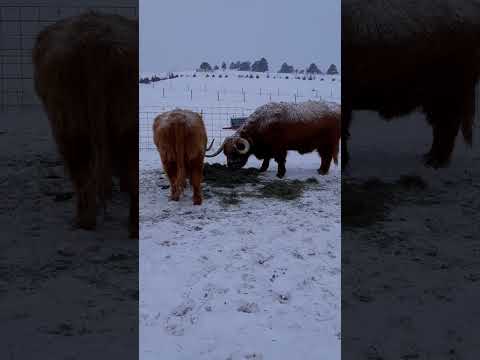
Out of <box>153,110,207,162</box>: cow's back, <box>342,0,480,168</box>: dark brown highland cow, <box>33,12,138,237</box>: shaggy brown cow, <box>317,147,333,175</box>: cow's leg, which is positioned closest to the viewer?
<box>33,12,138,237</box>: shaggy brown cow

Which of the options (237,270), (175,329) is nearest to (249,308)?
(237,270)

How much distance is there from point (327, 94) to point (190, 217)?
0.85 metres

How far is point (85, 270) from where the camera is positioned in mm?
1918

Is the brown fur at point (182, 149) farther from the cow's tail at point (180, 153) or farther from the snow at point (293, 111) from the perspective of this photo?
the snow at point (293, 111)

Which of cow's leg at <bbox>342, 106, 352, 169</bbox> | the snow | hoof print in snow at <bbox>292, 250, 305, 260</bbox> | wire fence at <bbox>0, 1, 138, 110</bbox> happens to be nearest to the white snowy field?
hoof print in snow at <bbox>292, 250, 305, 260</bbox>

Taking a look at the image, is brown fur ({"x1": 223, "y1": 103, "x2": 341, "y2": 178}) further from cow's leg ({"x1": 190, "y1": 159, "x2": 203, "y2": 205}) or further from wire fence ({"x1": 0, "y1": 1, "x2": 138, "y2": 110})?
wire fence ({"x1": 0, "y1": 1, "x2": 138, "y2": 110})

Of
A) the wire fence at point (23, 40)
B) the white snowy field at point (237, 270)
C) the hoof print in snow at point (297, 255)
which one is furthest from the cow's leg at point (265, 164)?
the wire fence at point (23, 40)

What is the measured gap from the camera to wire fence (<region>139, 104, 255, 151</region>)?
83.8 inches

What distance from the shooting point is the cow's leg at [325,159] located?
93.8 inches

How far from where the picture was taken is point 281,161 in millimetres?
2664

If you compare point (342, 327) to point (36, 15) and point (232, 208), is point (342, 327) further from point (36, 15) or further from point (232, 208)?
point (36, 15)

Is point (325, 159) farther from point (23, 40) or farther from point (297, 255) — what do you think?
point (23, 40)

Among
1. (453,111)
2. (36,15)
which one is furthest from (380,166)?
(36,15)

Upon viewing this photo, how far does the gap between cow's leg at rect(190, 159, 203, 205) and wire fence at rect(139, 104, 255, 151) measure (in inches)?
6.1
